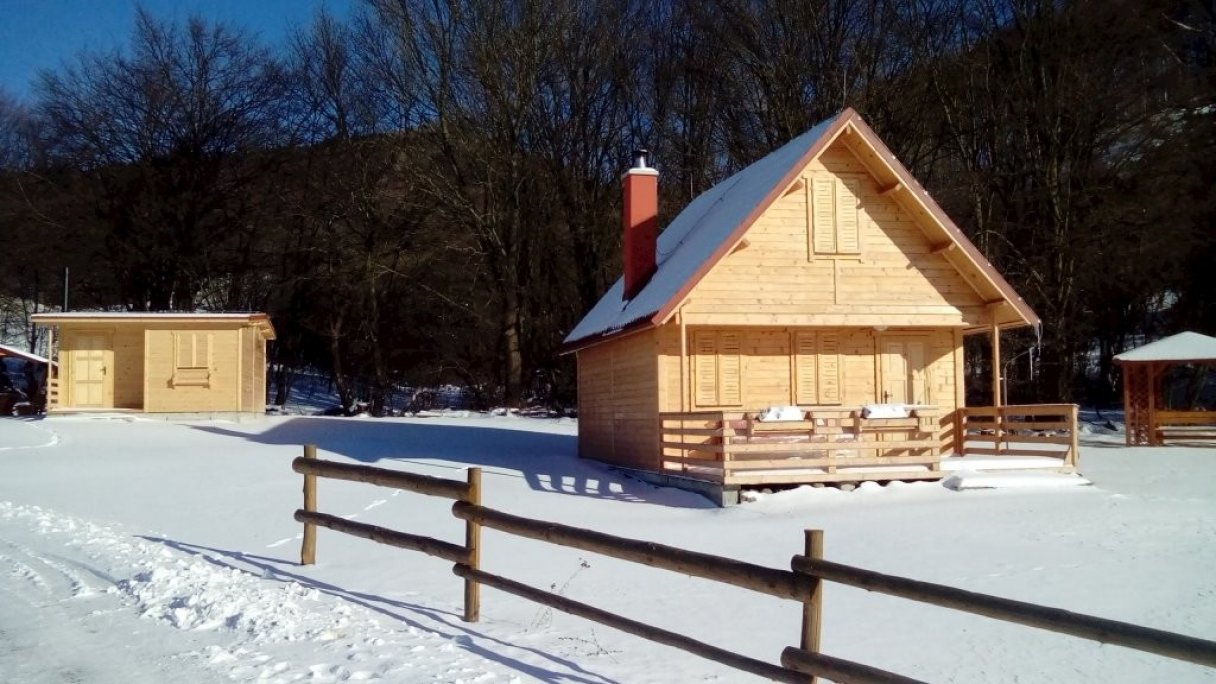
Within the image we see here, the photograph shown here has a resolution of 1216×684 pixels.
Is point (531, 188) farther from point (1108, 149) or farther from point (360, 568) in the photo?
point (360, 568)

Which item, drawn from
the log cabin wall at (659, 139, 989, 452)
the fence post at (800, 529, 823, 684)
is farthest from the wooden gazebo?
the fence post at (800, 529, 823, 684)

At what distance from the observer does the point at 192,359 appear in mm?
30672

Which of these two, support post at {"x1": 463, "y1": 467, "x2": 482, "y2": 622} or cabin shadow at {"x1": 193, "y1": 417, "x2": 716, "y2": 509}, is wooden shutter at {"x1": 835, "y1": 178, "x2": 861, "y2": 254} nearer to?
cabin shadow at {"x1": 193, "y1": 417, "x2": 716, "y2": 509}

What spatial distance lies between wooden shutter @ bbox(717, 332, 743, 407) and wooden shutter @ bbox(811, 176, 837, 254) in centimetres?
236

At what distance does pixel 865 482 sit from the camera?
1722 centimetres

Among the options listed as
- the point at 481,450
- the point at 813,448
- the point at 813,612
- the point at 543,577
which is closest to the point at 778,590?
the point at 813,612

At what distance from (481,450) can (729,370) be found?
24.5 feet

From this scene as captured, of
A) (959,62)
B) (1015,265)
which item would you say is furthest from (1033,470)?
(959,62)

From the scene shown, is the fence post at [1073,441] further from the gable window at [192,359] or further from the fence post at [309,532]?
the gable window at [192,359]

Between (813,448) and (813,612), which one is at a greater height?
(813,448)

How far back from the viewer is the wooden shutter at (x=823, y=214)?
1925cm

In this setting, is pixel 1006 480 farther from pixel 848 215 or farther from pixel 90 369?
pixel 90 369

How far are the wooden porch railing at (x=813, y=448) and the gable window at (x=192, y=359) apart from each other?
18.1 m

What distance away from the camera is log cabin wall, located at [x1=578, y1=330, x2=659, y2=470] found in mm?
19312
